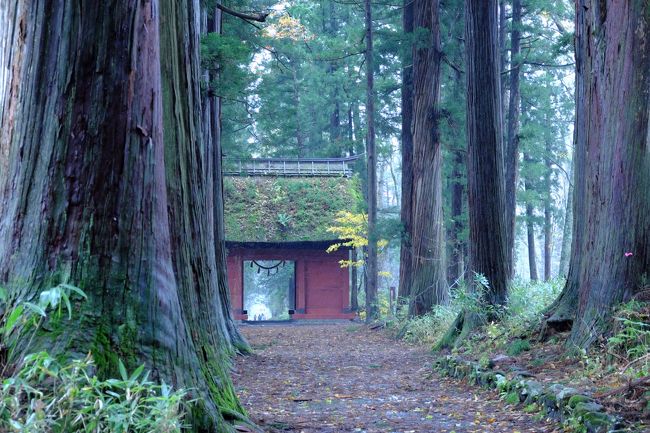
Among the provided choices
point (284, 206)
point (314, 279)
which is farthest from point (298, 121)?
point (314, 279)

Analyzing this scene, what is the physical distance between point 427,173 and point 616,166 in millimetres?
10926

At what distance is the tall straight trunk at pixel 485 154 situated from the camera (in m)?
11.4

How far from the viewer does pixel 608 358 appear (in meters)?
6.20

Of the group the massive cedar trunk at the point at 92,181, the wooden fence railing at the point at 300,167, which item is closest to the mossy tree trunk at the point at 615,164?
the massive cedar trunk at the point at 92,181

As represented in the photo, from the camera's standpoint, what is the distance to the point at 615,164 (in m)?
6.88

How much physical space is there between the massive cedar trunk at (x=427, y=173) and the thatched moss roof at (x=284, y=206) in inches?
429

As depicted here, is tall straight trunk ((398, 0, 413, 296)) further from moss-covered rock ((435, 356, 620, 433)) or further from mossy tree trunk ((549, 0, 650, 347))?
mossy tree trunk ((549, 0, 650, 347))

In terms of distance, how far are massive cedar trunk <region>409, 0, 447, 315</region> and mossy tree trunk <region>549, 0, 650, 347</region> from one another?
32.7 ft

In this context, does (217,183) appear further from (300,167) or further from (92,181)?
(300,167)

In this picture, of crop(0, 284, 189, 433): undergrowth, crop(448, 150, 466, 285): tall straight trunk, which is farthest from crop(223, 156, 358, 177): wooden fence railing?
crop(0, 284, 189, 433): undergrowth

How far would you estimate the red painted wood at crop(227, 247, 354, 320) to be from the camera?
2944 centimetres

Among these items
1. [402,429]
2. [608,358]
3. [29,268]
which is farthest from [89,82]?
[608,358]

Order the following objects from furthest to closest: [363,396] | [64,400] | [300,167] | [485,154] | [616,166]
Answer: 1. [300,167]
2. [485,154]
3. [363,396]
4. [616,166]
5. [64,400]

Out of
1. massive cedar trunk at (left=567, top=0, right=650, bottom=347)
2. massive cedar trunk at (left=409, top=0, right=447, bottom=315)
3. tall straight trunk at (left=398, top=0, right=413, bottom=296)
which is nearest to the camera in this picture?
massive cedar trunk at (left=567, top=0, right=650, bottom=347)
